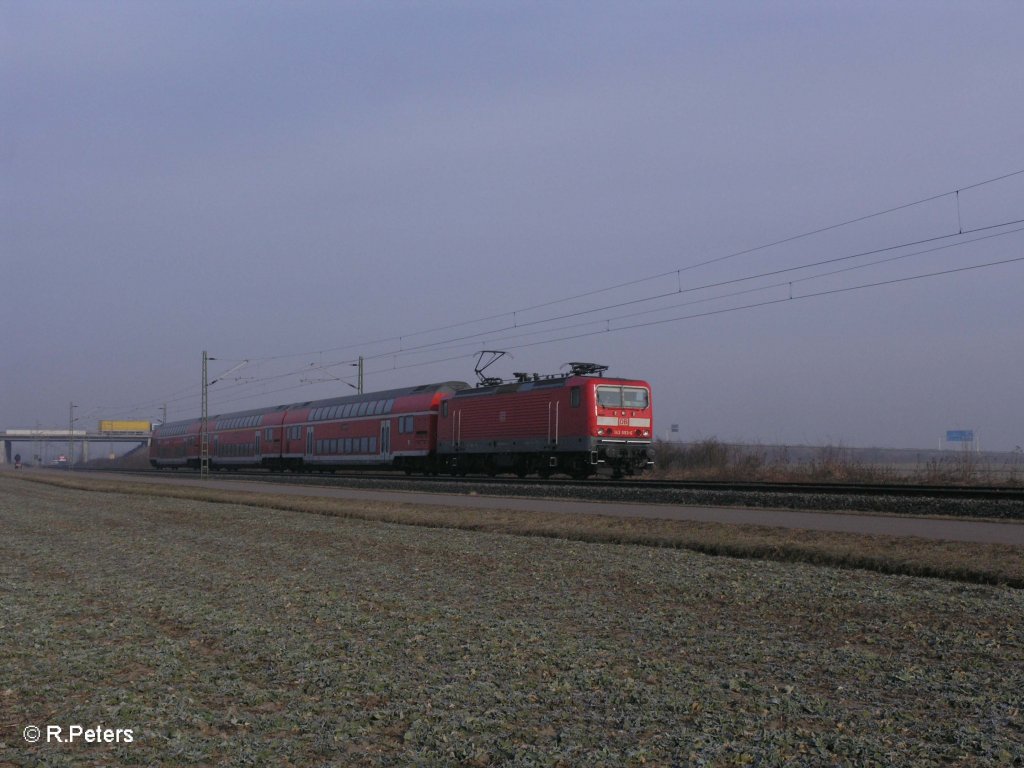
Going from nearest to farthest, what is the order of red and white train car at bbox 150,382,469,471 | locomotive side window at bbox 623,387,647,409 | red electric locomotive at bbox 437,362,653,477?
red electric locomotive at bbox 437,362,653,477, locomotive side window at bbox 623,387,647,409, red and white train car at bbox 150,382,469,471

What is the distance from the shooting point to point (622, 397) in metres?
34.8

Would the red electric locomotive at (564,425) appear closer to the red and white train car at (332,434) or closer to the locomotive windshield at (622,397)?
the locomotive windshield at (622,397)

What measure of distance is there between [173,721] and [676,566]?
25.9ft

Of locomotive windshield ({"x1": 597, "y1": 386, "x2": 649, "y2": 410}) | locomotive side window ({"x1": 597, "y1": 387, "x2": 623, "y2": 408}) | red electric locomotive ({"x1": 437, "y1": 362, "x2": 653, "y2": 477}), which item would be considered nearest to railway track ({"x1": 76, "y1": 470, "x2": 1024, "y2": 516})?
red electric locomotive ({"x1": 437, "y1": 362, "x2": 653, "y2": 477})

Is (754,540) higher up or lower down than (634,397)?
lower down

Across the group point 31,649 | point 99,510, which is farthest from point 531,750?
point 99,510

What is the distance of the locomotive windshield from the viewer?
112 ft

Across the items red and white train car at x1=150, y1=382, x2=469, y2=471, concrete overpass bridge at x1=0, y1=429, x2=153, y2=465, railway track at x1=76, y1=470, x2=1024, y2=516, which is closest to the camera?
railway track at x1=76, y1=470, x2=1024, y2=516

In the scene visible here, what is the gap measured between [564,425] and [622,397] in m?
2.41

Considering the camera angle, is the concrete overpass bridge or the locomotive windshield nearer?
the locomotive windshield

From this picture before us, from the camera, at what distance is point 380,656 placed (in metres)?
7.32

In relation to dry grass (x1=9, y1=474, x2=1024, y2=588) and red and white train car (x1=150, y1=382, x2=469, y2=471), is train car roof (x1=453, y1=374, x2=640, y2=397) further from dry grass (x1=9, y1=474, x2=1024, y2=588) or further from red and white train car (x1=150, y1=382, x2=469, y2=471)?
dry grass (x1=9, y1=474, x2=1024, y2=588)

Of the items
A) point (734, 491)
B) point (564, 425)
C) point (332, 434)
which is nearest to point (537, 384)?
point (564, 425)

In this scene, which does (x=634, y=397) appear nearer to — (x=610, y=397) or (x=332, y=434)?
(x=610, y=397)
